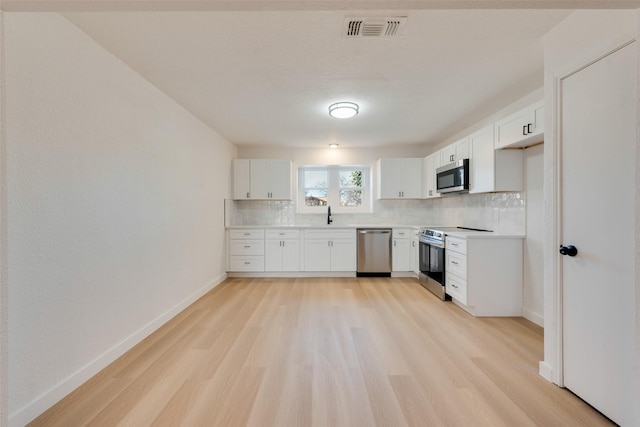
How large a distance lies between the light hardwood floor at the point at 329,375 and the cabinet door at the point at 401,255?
1569 millimetres

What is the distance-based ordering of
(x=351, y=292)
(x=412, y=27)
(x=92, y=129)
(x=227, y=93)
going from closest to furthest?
(x=412, y=27) → (x=92, y=129) → (x=227, y=93) → (x=351, y=292)

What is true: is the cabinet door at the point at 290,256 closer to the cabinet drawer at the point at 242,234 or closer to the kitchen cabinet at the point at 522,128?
the cabinet drawer at the point at 242,234

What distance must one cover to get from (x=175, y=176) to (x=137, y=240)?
2.96 feet

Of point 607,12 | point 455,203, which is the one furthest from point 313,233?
point 607,12

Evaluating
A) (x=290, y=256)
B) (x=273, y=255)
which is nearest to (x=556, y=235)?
(x=290, y=256)

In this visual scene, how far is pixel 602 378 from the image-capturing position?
149cm

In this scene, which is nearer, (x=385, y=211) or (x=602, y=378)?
(x=602, y=378)

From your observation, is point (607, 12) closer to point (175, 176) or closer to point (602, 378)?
point (602, 378)

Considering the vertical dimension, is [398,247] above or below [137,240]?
below

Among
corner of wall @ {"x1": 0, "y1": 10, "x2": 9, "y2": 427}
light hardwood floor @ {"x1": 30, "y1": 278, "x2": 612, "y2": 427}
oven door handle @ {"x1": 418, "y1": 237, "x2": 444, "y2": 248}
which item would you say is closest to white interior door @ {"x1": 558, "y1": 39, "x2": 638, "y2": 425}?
light hardwood floor @ {"x1": 30, "y1": 278, "x2": 612, "y2": 427}

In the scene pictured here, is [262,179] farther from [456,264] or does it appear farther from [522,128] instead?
[522,128]

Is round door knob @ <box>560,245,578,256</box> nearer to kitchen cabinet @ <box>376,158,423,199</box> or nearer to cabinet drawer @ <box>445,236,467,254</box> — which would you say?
cabinet drawer @ <box>445,236,467,254</box>

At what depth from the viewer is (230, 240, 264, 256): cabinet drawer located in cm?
463

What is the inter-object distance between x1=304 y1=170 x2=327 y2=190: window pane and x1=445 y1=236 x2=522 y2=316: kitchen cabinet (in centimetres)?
303
